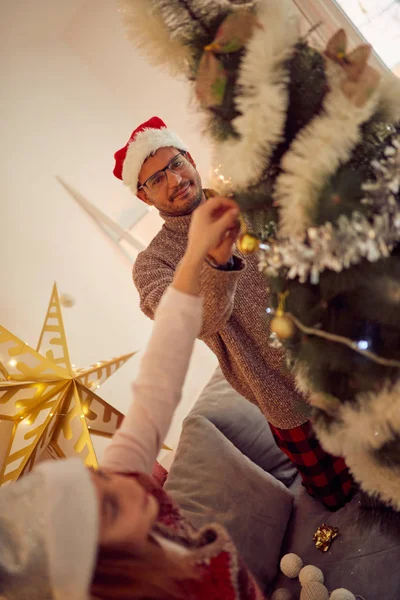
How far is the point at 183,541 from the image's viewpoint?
595 millimetres

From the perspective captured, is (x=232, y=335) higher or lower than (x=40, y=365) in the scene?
lower

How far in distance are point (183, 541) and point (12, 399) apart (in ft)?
3.38

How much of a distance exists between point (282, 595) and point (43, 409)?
0.91 meters

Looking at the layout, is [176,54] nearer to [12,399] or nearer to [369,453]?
[369,453]

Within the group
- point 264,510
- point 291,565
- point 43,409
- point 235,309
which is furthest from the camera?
point 43,409

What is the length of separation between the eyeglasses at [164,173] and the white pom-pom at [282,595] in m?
1.16

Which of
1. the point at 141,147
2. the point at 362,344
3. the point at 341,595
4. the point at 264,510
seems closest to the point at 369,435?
the point at 362,344

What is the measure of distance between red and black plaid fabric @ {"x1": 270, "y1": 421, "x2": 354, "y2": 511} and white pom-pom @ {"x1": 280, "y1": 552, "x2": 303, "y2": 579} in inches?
7.1

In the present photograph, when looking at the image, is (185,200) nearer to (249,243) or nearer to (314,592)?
(249,243)

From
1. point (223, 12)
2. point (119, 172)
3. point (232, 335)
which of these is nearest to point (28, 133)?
point (119, 172)

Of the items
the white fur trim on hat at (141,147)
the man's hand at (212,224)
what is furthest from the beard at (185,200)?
the man's hand at (212,224)

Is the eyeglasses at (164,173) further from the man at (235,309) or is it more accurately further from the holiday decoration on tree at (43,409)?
the holiday decoration on tree at (43,409)

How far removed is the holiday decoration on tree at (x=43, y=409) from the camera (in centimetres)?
142

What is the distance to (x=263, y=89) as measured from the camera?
1.95ft
